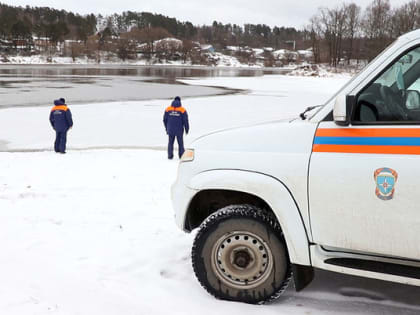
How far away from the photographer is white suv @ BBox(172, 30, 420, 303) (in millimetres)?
2873

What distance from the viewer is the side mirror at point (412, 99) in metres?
3.26

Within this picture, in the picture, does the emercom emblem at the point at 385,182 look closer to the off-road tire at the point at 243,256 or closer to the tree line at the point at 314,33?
the off-road tire at the point at 243,256

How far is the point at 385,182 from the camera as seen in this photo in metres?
2.85

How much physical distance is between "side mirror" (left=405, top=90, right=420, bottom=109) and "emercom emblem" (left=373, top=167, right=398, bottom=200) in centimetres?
67

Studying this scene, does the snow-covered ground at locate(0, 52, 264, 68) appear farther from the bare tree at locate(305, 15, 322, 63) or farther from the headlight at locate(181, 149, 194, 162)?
the headlight at locate(181, 149, 194, 162)

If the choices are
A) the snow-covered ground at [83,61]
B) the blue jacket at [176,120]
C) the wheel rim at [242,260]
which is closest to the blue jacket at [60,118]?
the blue jacket at [176,120]

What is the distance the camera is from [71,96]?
2733cm

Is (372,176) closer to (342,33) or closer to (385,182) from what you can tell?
(385,182)

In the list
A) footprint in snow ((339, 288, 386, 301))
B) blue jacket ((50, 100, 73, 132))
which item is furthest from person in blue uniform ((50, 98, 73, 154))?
footprint in snow ((339, 288, 386, 301))

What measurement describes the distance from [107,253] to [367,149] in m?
2.85

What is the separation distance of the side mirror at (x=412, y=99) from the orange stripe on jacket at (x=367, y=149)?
55cm

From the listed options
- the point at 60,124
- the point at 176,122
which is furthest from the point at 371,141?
the point at 60,124

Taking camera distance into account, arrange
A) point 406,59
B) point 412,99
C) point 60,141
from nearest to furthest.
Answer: point 406,59, point 412,99, point 60,141

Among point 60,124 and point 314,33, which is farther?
point 314,33
